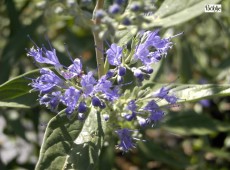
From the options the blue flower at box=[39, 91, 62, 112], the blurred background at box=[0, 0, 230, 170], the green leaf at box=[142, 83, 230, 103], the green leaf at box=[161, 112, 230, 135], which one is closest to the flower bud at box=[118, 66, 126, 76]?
the blue flower at box=[39, 91, 62, 112]

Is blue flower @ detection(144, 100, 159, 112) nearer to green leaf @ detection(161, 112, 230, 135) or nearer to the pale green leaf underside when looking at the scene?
the pale green leaf underside

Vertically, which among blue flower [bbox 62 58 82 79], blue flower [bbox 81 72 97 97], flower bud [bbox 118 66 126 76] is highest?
blue flower [bbox 62 58 82 79]

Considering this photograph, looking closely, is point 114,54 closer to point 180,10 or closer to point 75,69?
point 75,69

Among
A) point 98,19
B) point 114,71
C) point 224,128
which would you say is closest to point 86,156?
point 114,71

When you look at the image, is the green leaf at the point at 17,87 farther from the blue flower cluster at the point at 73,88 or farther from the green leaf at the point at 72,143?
the green leaf at the point at 72,143

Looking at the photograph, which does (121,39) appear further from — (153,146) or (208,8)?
(153,146)

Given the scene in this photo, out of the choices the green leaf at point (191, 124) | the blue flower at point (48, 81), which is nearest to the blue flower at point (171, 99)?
the blue flower at point (48, 81)
